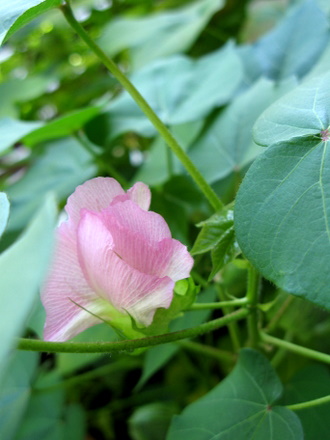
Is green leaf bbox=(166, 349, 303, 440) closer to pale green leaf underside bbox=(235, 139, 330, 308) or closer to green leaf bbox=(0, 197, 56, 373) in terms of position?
A: pale green leaf underside bbox=(235, 139, 330, 308)

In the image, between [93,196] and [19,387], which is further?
[19,387]

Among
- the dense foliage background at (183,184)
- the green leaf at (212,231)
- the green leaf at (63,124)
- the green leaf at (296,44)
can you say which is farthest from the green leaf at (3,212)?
the green leaf at (296,44)

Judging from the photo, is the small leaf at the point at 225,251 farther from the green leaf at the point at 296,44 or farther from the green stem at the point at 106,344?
the green leaf at the point at 296,44

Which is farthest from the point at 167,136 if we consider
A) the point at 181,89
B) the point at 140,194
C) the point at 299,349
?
the point at 181,89

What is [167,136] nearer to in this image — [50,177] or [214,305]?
[214,305]

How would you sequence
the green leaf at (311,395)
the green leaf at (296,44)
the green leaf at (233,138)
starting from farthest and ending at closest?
the green leaf at (296,44)
the green leaf at (233,138)
the green leaf at (311,395)

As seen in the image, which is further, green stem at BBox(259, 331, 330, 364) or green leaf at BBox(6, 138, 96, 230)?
green leaf at BBox(6, 138, 96, 230)

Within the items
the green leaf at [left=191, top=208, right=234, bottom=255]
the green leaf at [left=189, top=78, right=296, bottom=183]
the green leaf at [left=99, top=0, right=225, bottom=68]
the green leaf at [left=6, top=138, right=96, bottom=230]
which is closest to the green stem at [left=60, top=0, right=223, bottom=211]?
the green leaf at [left=191, top=208, right=234, bottom=255]
